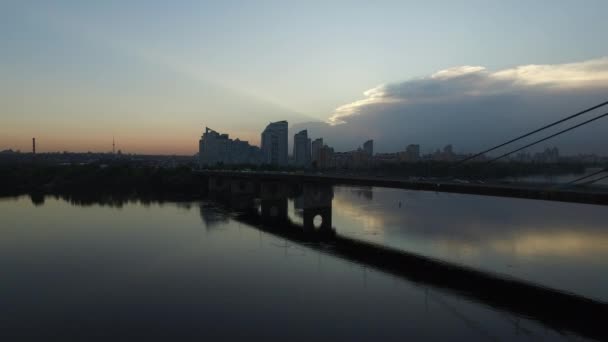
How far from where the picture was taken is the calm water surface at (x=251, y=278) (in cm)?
1386

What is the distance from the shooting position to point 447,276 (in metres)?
20.2

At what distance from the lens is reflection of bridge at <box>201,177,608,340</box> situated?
580 inches

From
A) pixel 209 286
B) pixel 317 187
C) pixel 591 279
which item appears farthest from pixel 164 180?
pixel 591 279

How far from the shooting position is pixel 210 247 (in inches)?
1054

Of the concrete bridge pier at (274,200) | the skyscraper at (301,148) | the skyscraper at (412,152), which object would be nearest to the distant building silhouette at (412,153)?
the skyscraper at (412,152)

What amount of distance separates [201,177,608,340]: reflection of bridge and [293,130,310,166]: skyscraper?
3762 inches

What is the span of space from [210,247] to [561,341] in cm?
2076

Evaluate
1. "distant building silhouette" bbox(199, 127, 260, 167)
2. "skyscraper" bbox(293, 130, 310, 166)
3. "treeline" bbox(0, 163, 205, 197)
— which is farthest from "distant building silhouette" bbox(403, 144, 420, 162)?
"treeline" bbox(0, 163, 205, 197)

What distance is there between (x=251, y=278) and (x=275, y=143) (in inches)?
4749

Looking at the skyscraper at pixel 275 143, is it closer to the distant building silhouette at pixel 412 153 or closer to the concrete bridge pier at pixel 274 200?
the distant building silhouette at pixel 412 153

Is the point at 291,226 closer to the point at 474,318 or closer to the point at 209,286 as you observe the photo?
the point at 209,286

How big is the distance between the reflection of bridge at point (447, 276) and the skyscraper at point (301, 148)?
314 feet

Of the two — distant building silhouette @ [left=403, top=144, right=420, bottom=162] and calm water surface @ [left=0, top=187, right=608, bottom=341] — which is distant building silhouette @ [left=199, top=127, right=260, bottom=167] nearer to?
distant building silhouette @ [left=403, top=144, right=420, bottom=162]

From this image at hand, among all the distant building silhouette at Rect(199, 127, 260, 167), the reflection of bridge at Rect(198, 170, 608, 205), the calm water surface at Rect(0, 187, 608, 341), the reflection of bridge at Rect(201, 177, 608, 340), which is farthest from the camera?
the distant building silhouette at Rect(199, 127, 260, 167)
